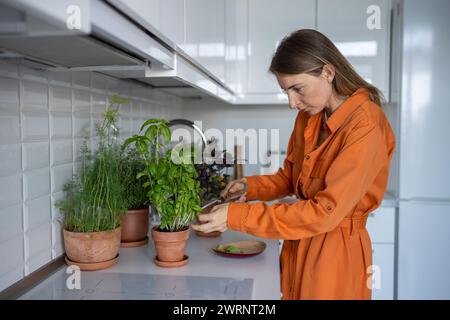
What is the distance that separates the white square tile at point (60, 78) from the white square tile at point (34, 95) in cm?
3

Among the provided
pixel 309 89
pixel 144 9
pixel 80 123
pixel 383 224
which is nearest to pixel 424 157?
pixel 383 224

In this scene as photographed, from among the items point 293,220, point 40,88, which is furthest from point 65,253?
point 293,220

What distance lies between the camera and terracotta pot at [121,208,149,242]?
1.25m

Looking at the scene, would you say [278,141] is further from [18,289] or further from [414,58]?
[18,289]

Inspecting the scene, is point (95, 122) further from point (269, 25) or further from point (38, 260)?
point (269, 25)

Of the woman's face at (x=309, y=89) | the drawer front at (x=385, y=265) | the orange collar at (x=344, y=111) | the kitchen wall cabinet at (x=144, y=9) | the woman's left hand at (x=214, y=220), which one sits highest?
the kitchen wall cabinet at (x=144, y=9)

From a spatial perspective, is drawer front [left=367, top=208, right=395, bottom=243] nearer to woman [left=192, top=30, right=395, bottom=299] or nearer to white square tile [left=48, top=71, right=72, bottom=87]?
woman [left=192, top=30, right=395, bottom=299]

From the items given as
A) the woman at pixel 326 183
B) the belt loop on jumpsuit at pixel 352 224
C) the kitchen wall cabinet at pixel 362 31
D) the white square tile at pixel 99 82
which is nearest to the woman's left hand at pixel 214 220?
the woman at pixel 326 183

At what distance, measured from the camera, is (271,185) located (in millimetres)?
1539

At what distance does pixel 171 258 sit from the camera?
1104 mm

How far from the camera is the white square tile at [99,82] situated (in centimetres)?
133

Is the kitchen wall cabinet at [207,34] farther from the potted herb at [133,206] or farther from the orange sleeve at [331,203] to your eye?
the orange sleeve at [331,203]

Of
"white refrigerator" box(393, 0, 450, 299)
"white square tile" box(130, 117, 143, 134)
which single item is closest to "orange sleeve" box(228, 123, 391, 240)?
"white square tile" box(130, 117, 143, 134)

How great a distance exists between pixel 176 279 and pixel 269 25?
1788mm
